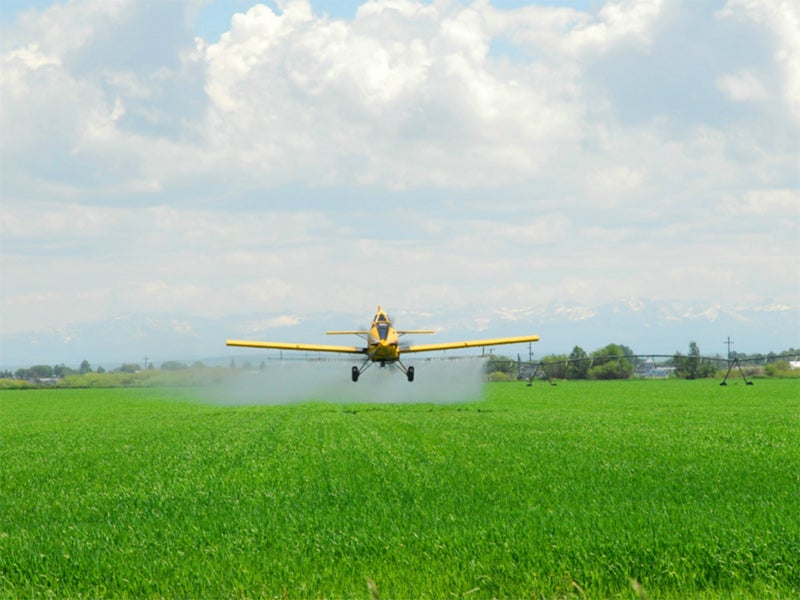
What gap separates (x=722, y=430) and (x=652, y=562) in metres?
23.1

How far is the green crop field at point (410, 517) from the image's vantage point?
10.7 m

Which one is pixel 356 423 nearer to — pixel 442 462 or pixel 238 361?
pixel 442 462

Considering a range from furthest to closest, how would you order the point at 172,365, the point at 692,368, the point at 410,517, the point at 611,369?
the point at 611,369
the point at 692,368
the point at 172,365
the point at 410,517

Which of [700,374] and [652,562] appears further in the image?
[700,374]

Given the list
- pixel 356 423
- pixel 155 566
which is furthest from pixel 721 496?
pixel 356 423

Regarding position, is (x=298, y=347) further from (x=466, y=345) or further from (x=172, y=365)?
(x=172, y=365)

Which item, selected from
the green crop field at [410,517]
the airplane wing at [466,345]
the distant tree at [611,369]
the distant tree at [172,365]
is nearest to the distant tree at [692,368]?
the distant tree at [611,369]

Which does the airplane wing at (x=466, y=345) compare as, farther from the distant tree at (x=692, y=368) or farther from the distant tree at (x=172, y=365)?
the distant tree at (x=692, y=368)

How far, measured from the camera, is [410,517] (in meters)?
14.2

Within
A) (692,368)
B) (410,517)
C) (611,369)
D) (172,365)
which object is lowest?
(410,517)

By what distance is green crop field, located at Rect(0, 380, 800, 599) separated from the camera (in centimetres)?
1072

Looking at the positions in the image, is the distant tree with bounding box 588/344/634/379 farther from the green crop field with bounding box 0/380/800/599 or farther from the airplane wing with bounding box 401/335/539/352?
the green crop field with bounding box 0/380/800/599

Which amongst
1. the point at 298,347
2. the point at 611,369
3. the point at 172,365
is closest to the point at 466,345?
the point at 298,347

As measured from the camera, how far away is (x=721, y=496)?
53.4 feet
